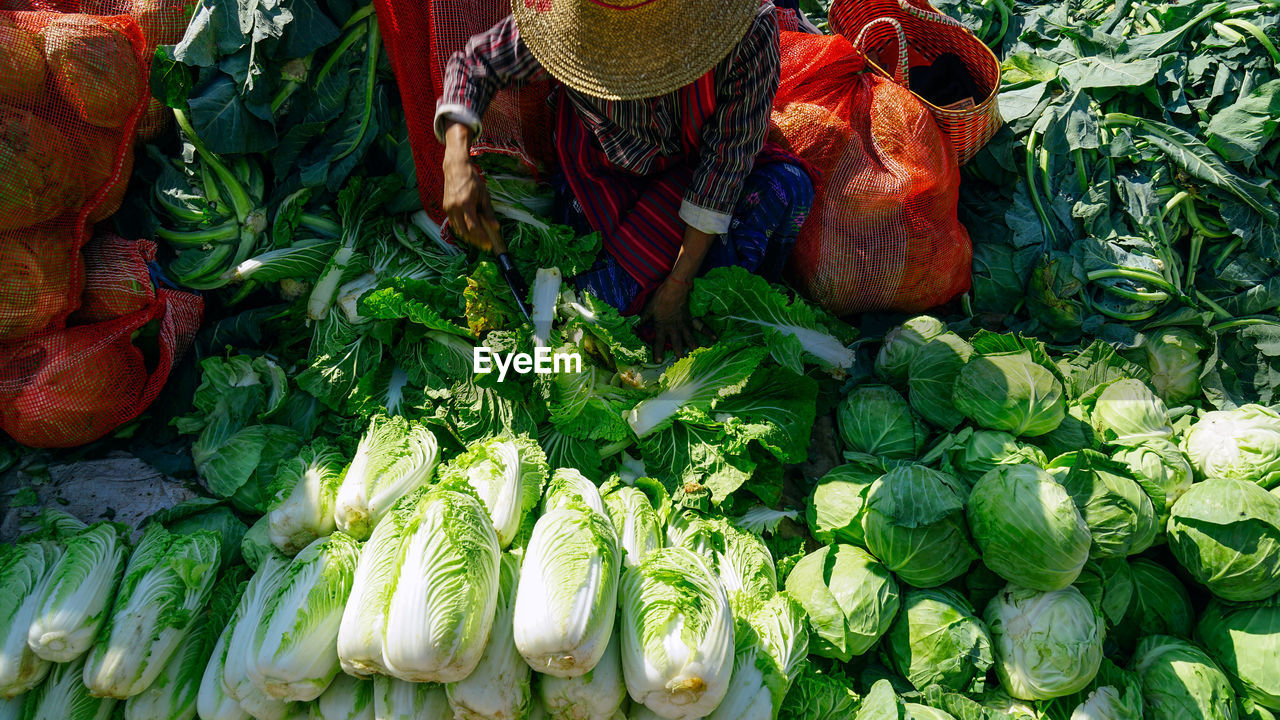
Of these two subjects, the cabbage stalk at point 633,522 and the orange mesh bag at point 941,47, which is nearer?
the cabbage stalk at point 633,522

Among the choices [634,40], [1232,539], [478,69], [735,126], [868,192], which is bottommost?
[1232,539]

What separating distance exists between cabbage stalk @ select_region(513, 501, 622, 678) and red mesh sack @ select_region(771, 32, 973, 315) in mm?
1929

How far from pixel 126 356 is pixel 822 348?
3000 mm

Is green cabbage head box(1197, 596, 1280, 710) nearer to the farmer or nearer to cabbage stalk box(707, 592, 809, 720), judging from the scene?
cabbage stalk box(707, 592, 809, 720)

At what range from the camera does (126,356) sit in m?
3.11

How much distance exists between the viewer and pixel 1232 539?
105 inches

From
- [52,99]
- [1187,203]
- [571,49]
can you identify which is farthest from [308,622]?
[1187,203]

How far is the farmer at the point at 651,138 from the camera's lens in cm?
263

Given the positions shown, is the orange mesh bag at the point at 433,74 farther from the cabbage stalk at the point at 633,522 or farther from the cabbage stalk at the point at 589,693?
the cabbage stalk at the point at 589,693

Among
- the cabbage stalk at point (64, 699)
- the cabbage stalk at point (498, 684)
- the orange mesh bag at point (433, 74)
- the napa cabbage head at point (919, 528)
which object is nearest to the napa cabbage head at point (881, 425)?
the napa cabbage head at point (919, 528)

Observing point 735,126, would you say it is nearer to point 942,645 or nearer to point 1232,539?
point 942,645

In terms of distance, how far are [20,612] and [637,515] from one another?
1957 millimetres

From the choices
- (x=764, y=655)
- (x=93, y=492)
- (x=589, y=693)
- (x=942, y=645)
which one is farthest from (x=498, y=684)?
(x=93, y=492)

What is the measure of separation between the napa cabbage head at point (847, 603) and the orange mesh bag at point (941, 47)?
238 cm
